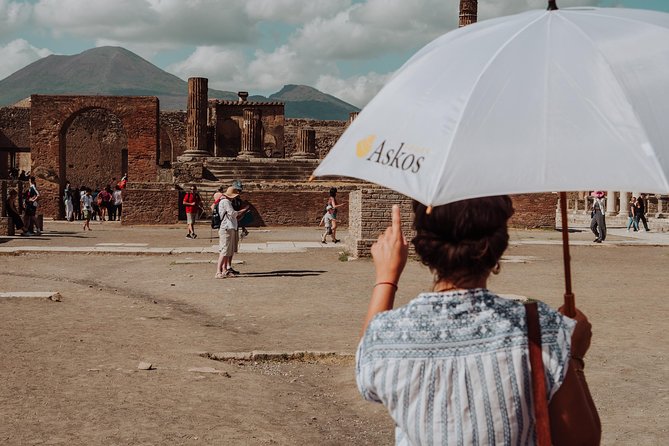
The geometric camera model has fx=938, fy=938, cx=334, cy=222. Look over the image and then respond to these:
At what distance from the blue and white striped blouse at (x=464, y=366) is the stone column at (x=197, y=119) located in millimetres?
33654

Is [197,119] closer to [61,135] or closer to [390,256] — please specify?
[61,135]

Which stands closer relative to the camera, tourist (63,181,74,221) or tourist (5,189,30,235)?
tourist (5,189,30,235)

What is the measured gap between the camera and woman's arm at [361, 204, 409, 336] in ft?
6.81

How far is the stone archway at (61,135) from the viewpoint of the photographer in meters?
31.7

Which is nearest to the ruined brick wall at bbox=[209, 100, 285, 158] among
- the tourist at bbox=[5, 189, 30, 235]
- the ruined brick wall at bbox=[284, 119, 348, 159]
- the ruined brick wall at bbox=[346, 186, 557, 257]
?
the ruined brick wall at bbox=[284, 119, 348, 159]

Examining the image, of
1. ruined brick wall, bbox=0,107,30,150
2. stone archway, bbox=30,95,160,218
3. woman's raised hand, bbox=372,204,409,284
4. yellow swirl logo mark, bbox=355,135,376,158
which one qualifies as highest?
ruined brick wall, bbox=0,107,30,150

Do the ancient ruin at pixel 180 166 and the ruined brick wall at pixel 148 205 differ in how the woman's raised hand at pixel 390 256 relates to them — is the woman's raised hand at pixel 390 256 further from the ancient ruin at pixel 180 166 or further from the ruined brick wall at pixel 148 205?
the ruined brick wall at pixel 148 205

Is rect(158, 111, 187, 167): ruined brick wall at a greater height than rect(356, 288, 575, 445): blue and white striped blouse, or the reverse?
rect(158, 111, 187, 167): ruined brick wall

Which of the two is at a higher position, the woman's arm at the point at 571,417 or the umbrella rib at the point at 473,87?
the umbrella rib at the point at 473,87

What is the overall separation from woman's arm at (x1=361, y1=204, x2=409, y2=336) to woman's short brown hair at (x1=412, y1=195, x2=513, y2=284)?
0.15m

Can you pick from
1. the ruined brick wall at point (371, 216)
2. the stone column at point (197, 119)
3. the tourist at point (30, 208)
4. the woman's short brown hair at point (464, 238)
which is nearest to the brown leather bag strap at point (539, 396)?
the woman's short brown hair at point (464, 238)

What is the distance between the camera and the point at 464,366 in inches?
73.9

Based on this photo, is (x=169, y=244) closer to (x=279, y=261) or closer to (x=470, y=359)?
(x=279, y=261)

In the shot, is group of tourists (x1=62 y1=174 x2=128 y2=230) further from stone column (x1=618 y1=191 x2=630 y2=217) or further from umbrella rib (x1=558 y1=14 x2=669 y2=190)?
umbrella rib (x1=558 y1=14 x2=669 y2=190)
